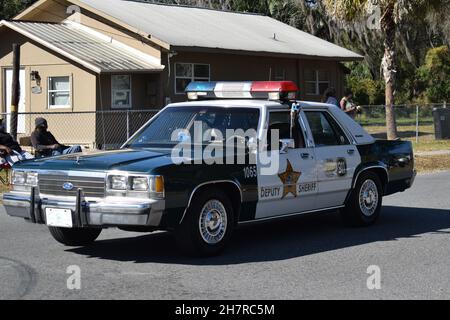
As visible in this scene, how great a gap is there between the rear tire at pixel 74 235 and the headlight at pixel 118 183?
139cm

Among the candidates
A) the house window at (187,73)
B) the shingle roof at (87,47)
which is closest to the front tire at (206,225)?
the shingle roof at (87,47)

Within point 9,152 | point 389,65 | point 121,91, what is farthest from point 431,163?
point 9,152

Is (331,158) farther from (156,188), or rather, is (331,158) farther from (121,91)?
(121,91)

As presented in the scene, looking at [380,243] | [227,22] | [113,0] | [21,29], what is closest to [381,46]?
[227,22]

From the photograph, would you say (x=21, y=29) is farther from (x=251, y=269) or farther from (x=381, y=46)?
(x=381, y=46)

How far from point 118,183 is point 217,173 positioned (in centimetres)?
105

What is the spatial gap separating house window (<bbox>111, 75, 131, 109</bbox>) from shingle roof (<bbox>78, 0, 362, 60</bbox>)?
173 cm

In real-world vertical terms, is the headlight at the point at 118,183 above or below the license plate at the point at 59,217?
above

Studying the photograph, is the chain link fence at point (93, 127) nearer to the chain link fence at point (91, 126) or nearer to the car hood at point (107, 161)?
the chain link fence at point (91, 126)

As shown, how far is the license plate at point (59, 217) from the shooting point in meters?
7.88

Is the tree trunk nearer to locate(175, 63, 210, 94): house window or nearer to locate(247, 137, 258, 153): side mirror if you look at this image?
locate(175, 63, 210, 94): house window

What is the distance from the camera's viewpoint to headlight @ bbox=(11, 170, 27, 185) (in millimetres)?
8414

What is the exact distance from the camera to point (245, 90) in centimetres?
950

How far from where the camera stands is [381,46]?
1747 inches
